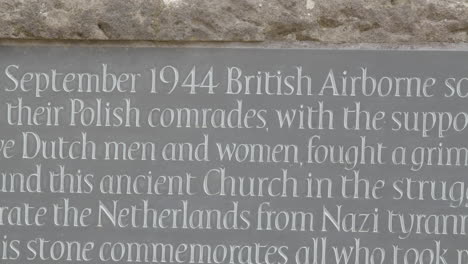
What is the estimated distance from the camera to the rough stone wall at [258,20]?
327 centimetres

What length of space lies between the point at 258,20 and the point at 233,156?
0.47 m

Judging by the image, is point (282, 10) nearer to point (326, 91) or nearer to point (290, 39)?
point (290, 39)

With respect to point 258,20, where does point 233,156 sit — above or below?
below

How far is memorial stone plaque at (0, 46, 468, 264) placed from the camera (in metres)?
3.29

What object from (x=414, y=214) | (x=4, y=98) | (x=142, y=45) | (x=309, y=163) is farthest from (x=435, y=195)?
(x=4, y=98)

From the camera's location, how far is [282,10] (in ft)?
10.8

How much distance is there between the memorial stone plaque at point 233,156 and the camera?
10.8 feet

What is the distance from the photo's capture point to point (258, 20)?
3283 millimetres

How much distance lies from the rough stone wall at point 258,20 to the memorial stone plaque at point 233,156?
0.06 meters

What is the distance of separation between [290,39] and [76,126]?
80 cm

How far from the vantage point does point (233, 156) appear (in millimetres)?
3316

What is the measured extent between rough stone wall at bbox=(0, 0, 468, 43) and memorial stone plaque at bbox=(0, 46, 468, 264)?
0.19 ft

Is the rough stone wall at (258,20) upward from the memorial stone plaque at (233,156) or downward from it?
upward

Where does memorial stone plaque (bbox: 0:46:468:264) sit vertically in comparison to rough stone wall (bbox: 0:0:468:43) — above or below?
below
